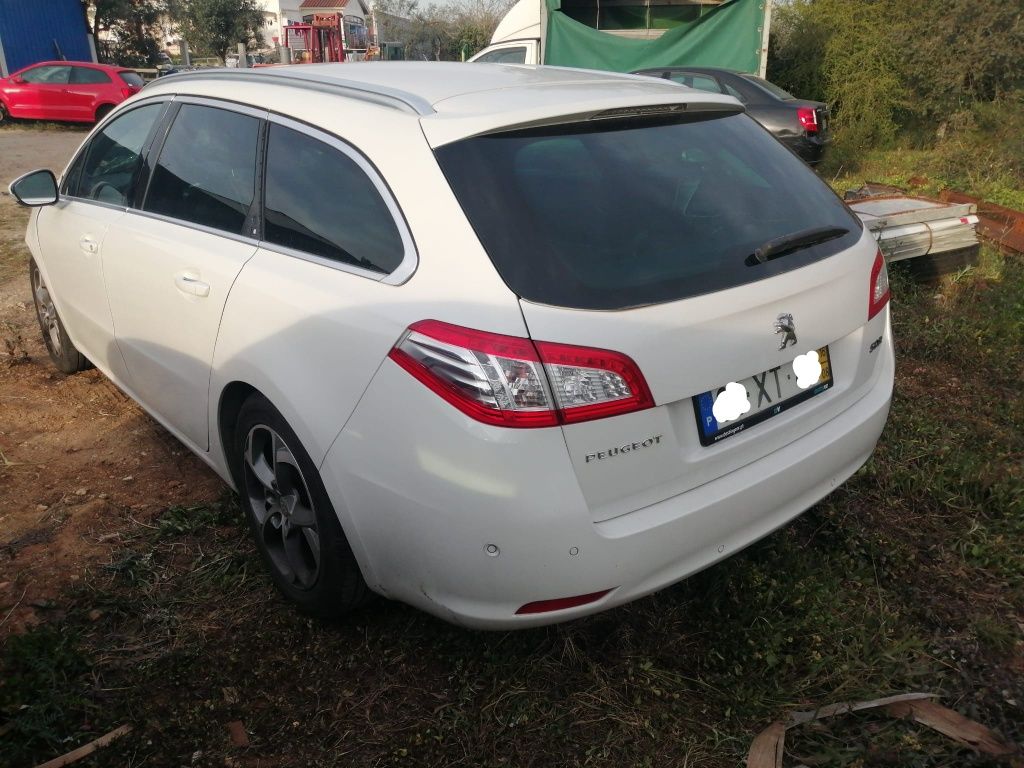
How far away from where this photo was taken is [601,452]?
1930 millimetres

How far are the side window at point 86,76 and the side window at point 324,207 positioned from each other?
1757 centimetres

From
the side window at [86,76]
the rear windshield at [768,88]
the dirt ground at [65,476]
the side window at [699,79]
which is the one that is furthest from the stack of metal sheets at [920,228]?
the side window at [86,76]

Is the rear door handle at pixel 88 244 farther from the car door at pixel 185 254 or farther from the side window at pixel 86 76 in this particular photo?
the side window at pixel 86 76

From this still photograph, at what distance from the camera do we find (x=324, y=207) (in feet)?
7.93

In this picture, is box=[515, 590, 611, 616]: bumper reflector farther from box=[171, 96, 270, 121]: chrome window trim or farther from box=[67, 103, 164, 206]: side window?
box=[67, 103, 164, 206]: side window

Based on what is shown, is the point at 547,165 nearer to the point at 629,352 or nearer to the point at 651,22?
the point at 629,352

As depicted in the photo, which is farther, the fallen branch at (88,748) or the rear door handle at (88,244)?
the rear door handle at (88,244)

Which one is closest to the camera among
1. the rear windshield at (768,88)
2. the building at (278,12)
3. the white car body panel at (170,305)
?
the white car body panel at (170,305)

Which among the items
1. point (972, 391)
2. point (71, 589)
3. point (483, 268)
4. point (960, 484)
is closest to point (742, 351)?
point (483, 268)

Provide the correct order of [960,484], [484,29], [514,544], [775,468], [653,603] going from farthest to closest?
[484,29] < [960,484] < [653,603] < [775,468] < [514,544]

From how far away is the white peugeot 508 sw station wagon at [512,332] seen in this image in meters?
1.92

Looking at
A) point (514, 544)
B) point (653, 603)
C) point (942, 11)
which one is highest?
point (942, 11)

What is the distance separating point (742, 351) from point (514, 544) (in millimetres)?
766

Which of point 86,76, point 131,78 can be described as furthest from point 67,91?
point 131,78
